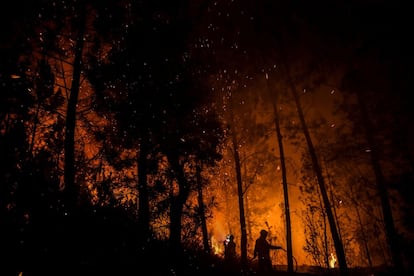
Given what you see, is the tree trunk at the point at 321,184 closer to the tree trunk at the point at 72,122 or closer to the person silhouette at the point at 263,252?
the person silhouette at the point at 263,252

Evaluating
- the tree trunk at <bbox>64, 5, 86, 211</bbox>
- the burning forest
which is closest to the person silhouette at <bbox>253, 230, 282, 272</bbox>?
the burning forest

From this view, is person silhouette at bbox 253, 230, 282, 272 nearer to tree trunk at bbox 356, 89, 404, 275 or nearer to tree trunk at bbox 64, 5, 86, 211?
tree trunk at bbox 356, 89, 404, 275

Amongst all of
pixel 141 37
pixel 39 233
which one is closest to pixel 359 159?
pixel 141 37

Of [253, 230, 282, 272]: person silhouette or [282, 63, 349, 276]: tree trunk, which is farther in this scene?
[282, 63, 349, 276]: tree trunk

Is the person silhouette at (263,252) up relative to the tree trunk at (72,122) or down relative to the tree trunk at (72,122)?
down

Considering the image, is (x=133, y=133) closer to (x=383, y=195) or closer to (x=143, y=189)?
(x=143, y=189)

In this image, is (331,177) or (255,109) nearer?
(255,109)

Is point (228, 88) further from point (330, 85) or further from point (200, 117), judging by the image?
point (330, 85)

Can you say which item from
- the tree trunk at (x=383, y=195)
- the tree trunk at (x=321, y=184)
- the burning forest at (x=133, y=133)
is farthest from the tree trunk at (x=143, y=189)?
the tree trunk at (x=383, y=195)

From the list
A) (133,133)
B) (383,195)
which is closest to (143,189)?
(133,133)

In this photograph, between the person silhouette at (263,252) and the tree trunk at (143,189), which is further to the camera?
the person silhouette at (263,252)

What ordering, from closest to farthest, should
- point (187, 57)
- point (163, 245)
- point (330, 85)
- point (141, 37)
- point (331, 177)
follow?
point (163, 245), point (141, 37), point (187, 57), point (330, 85), point (331, 177)

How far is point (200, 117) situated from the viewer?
16.0m

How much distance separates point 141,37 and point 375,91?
12.3 meters
